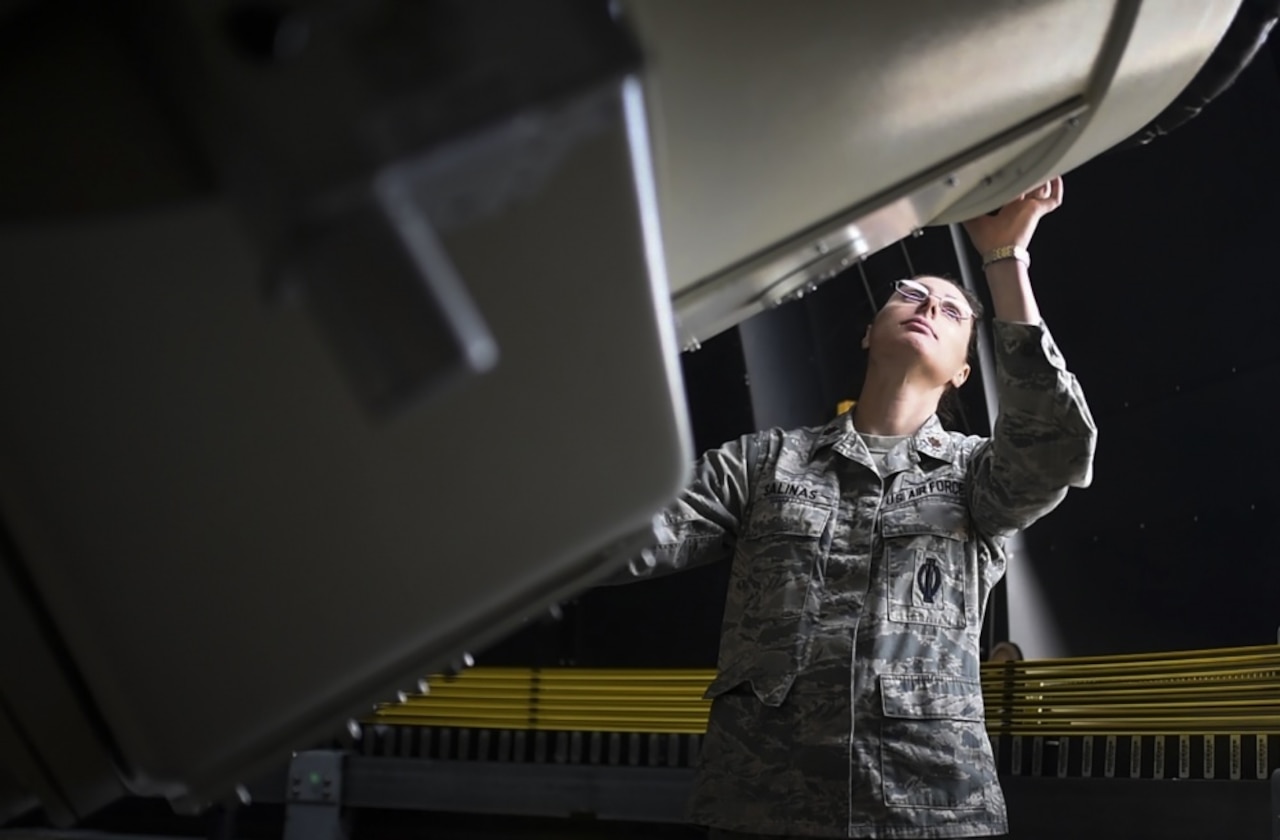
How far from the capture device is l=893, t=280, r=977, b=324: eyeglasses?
1876mm

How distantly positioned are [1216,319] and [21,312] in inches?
87.8

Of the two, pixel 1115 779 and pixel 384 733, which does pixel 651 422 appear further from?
pixel 384 733

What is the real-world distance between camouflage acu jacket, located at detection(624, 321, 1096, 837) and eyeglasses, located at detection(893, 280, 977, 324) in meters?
0.18

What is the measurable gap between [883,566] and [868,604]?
0.19 feet

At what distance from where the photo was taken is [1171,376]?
2.35 m

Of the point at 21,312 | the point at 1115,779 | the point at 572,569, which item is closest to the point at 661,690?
the point at 1115,779

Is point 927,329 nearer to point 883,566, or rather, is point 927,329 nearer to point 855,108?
point 883,566

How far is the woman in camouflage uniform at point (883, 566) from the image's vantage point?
1.54m

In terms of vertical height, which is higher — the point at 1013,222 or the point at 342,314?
the point at 1013,222

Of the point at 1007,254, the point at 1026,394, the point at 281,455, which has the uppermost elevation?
the point at 1007,254

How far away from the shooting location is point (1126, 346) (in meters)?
2.45

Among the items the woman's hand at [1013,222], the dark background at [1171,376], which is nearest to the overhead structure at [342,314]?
the woman's hand at [1013,222]

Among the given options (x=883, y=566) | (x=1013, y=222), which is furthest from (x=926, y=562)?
(x=1013, y=222)

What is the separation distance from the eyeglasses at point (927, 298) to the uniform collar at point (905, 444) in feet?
0.58
